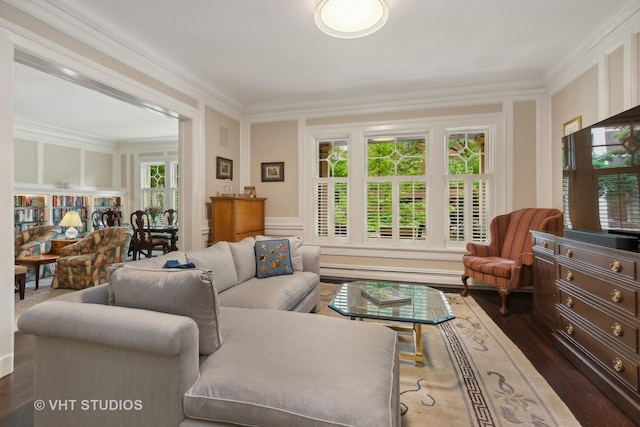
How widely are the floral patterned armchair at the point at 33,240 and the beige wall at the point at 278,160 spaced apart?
10.6 ft

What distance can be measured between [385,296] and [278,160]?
323 centimetres

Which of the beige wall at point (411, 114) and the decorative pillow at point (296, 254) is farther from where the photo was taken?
the beige wall at point (411, 114)

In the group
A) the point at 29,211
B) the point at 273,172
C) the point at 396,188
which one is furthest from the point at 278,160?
the point at 29,211

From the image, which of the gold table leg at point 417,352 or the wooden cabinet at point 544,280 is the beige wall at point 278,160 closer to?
the gold table leg at point 417,352

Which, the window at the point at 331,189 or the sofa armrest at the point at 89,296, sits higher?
the window at the point at 331,189

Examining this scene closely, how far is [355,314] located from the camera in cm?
215

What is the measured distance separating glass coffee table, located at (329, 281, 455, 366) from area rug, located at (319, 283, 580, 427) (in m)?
0.20

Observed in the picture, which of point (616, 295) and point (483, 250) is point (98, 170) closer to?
point (483, 250)

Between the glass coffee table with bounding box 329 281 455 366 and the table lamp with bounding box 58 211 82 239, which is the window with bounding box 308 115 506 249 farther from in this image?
the table lamp with bounding box 58 211 82 239

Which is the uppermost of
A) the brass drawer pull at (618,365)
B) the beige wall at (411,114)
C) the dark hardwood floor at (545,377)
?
the beige wall at (411,114)

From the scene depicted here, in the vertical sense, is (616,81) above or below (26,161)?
above

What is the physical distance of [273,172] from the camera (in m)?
5.07

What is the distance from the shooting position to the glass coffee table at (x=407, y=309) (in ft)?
6.76

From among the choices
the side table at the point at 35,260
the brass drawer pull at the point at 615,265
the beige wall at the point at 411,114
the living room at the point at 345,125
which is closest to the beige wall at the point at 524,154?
→ the living room at the point at 345,125
